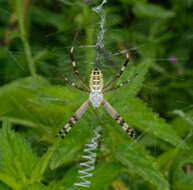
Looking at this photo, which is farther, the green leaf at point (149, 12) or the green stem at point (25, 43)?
the green leaf at point (149, 12)

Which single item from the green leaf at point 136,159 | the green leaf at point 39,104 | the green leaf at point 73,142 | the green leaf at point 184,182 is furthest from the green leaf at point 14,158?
the green leaf at point 184,182

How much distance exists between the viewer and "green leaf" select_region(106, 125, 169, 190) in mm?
1867

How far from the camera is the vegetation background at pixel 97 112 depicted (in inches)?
73.5

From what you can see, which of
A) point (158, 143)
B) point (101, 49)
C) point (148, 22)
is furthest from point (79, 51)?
point (148, 22)

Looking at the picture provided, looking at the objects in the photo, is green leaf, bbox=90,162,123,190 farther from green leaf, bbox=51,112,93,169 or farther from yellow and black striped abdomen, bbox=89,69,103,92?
yellow and black striped abdomen, bbox=89,69,103,92

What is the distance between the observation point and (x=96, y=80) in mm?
1967

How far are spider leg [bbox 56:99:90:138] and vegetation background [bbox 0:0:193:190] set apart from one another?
43 millimetres

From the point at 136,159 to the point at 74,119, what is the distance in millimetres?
516

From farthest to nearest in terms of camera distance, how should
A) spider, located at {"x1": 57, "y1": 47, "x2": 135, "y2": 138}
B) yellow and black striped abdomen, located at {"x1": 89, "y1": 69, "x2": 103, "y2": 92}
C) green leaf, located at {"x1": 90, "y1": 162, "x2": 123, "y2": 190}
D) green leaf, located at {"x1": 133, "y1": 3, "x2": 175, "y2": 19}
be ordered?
green leaf, located at {"x1": 133, "y1": 3, "x2": 175, "y2": 19}, spider, located at {"x1": 57, "y1": 47, "x2": 135, "y2": 138}, yellow and black striped abdomen, located at {"x1": 89, "y1": 69, "x2": 103, "y2": 92}, green leaf, located at {"x1": 90, "y1": 162, "x2": 123, "y2": 190}

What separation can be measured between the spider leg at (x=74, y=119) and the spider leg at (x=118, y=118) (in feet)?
0.55

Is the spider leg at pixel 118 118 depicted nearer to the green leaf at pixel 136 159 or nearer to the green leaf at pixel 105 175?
the green leaf at pixel 136 159

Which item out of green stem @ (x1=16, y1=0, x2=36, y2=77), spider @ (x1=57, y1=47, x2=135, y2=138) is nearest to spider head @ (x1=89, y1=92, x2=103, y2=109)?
spider @ (x1=57, y1=47, x2=135, y2=138)

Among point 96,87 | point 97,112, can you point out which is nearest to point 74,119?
point 97,112

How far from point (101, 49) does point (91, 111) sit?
0.48 meters
